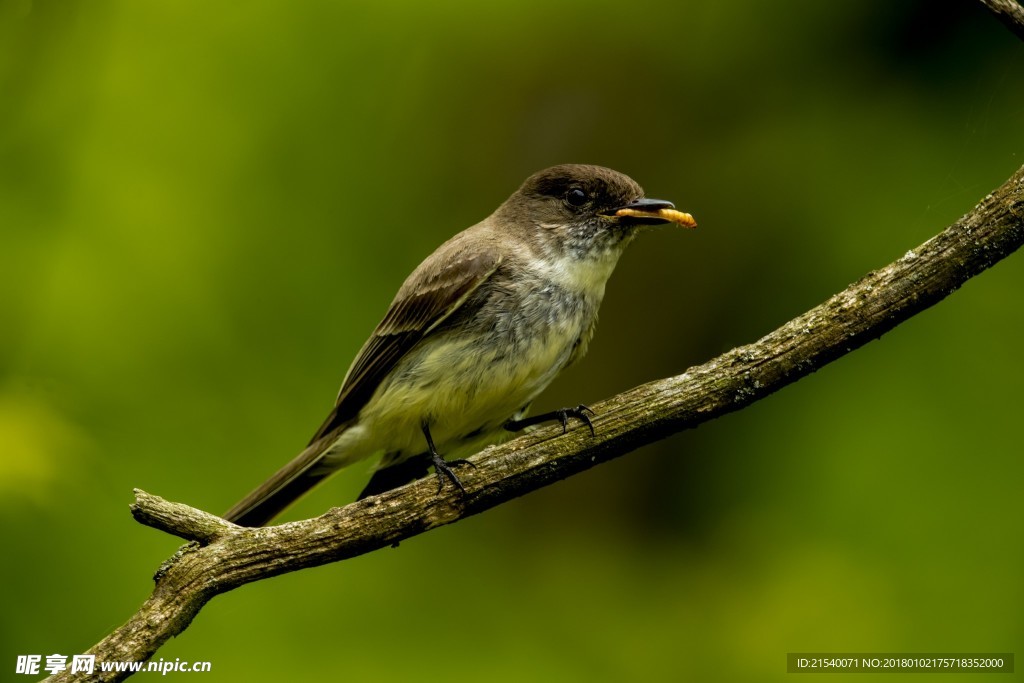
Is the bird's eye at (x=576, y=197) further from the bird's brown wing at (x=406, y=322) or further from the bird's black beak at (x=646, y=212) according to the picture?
Answer: the bird's brown wing at (x=406, y=322)

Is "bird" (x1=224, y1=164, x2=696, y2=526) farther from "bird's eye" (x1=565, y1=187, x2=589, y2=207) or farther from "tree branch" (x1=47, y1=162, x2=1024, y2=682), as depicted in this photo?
"tree branch" (x1=47, y1=162, x2=1024, y2=682)

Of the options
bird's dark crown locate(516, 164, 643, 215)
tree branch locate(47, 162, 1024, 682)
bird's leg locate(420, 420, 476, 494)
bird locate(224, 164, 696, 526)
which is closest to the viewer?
tree branch locate(47, 162, 1024, 682)

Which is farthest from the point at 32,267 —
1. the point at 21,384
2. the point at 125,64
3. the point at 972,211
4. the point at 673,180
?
the point at 972,211

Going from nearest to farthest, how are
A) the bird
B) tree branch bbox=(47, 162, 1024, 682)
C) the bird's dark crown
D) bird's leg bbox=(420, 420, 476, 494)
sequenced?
tree branch bbox=(47, 162, 1024, 682)
bird's leg bbox=(420, 420, 476, 494)
the bird
the bird's dark crown

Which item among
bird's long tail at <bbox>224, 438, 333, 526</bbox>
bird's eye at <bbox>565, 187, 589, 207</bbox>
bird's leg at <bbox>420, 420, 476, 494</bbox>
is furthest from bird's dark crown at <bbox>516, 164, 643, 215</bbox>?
bird's long tail at <bbox>224, 438, 333, 526</bbox>

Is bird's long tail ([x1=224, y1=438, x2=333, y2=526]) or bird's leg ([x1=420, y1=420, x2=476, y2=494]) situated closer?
bird's leg ([x1=420, y1=420, x2=476, y2=494])

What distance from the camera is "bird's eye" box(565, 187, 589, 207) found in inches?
140

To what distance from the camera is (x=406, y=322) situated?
11.4 ft

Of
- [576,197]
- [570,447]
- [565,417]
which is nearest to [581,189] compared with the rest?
[576,197]

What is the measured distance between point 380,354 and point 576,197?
0.83m

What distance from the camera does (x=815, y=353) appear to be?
284cm

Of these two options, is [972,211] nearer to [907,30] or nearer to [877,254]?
[877,254]

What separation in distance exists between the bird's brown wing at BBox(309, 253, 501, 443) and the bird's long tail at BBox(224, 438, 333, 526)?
0.11m

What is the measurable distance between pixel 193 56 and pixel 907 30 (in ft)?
9.13
